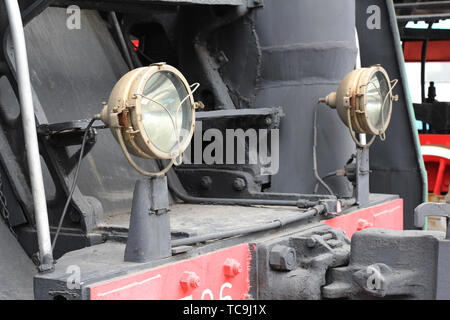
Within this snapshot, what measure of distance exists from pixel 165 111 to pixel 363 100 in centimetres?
130

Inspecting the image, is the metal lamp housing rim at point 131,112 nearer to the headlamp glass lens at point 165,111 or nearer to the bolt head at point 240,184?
the headlamp glass lens at point 165,111

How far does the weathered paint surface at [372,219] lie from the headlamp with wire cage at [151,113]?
44.8 inches

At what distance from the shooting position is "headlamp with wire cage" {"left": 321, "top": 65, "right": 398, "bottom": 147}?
9.94ft

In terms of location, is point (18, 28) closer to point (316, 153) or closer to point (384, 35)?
point (316, 153)

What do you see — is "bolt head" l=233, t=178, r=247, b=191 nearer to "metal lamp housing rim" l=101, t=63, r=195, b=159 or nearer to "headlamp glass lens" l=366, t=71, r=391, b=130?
"headlamp glass lens" l=366, t=71, r=391, b=130

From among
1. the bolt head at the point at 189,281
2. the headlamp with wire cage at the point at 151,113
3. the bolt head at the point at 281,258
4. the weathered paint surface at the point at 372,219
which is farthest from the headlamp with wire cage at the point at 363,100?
the bolt head at the point at 189,281

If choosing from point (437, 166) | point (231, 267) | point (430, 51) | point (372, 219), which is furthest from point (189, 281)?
point (430, 51)

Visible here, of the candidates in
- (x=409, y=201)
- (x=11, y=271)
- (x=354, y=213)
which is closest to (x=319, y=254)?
(x=354, y=213)

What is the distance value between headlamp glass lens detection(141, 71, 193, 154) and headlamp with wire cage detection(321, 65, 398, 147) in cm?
116

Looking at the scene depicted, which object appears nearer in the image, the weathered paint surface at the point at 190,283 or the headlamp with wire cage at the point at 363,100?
the weathered paint surface at the point at 190,283

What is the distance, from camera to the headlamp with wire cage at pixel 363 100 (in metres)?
3.03

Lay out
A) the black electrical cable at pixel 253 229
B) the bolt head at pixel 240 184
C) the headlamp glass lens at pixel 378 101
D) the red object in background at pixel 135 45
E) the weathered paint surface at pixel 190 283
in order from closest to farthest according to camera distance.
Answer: the weathered paint surface at pixel 190 283 → the black electrical cable at pixel 253 229 → the headlamp glass lens at pixel 378 101 → the bolt head at pixel 240 184 → the red object in background at pixel 135 45

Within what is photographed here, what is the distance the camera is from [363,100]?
9.92 feet
